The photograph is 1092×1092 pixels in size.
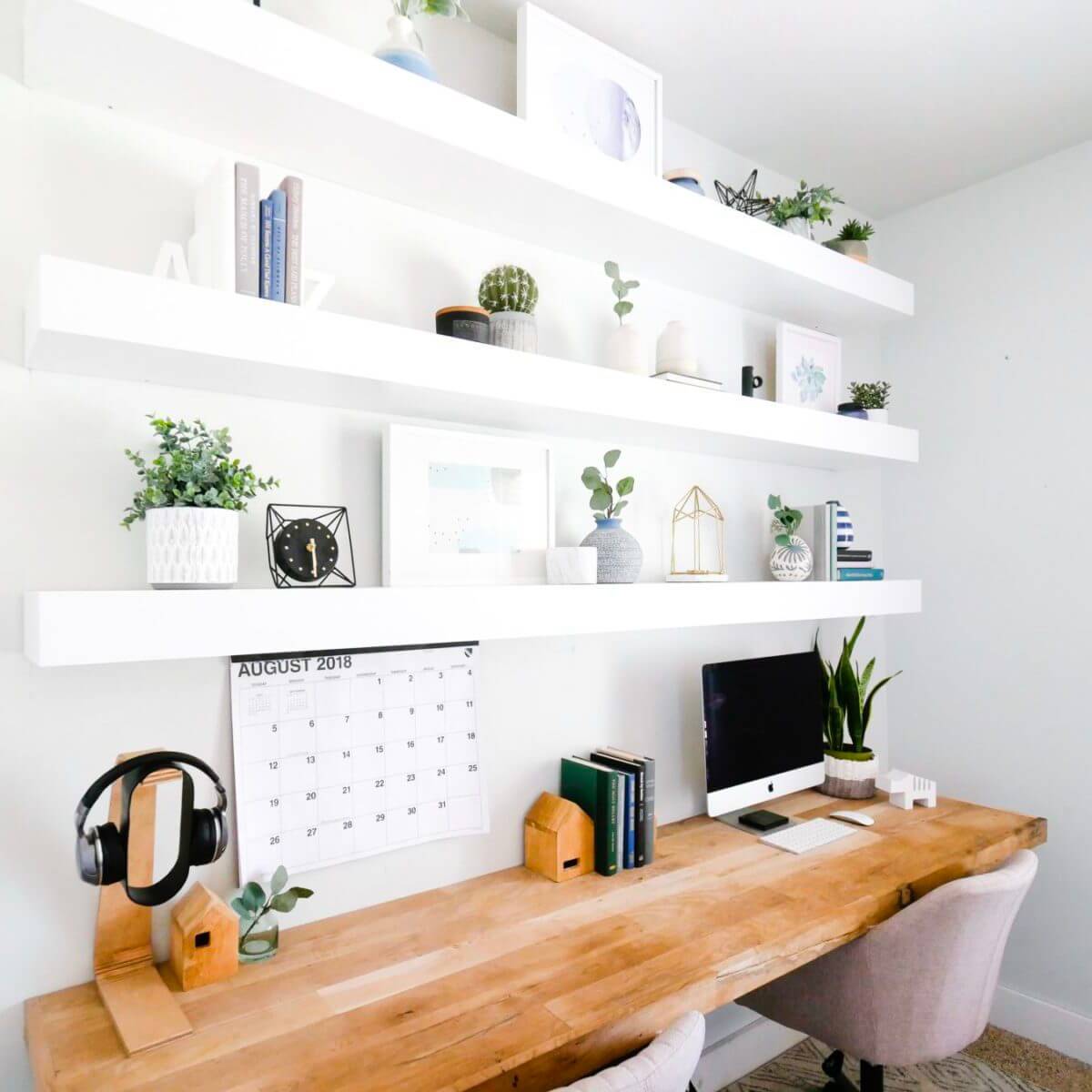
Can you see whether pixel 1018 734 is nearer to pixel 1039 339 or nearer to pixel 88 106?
pixel 1039 339

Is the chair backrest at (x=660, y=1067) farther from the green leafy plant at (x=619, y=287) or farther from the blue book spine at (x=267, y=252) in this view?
the green leafy plant at (x=619, y=287)

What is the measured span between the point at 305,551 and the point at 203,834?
1.58 feet

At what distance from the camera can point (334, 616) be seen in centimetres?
132

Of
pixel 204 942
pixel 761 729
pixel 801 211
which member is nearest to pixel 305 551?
pixel 204 942

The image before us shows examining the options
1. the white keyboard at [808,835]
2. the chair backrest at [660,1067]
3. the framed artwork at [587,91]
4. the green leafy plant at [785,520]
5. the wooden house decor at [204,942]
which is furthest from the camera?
the green leafy plant at [785,520]

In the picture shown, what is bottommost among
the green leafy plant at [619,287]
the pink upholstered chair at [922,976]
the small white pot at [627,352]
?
the pink upholstered chair at [922,976]

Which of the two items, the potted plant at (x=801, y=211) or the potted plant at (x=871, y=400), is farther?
the potted plant at (x=871, y=400)

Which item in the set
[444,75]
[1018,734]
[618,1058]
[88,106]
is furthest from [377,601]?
[1018,734]

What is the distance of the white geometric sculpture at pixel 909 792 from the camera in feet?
7.46

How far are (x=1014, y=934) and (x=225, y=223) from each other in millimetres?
2865

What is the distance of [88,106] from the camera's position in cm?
133

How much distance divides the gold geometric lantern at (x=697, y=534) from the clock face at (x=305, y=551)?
0.99 m

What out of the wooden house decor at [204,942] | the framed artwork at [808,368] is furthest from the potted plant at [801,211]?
the wooden house decor at [204,942]

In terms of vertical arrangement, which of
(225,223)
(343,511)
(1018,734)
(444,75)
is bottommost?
(1018,734)
